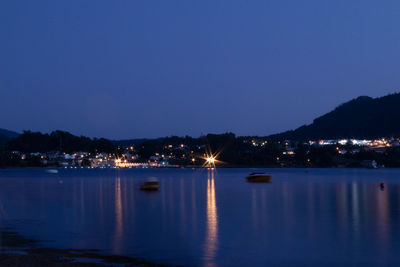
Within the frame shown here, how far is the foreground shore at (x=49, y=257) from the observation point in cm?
1564

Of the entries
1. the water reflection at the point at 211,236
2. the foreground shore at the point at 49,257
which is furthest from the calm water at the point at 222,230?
the foreground shore at the point at 49,257

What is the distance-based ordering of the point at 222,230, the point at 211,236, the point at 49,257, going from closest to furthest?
the point at 49,257
the point at 211,236
the point at 222,230

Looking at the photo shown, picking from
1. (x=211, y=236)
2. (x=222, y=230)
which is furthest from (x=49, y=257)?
(x=222, y=230)

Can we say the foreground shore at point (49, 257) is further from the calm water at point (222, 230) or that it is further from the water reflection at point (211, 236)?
the water reflection at point (211, 236)

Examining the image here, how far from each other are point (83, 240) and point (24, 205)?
1935 cm

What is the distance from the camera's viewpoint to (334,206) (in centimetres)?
4188

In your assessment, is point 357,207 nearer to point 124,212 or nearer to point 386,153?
point 124,212

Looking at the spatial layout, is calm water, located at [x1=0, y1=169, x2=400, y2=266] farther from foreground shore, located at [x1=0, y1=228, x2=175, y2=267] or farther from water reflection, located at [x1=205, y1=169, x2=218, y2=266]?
foreground shore, located at [x1=0, y1=228, x2=175, y2=267]

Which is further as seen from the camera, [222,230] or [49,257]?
[222,230]

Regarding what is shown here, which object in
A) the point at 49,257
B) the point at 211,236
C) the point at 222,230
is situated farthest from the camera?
the point at 222,230

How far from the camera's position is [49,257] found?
1698 centimetres

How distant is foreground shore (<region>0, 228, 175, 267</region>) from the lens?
1564 centimetres

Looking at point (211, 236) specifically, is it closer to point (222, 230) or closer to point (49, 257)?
point (222, 230)

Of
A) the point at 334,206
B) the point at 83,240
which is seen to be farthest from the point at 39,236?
the point at 334,206
